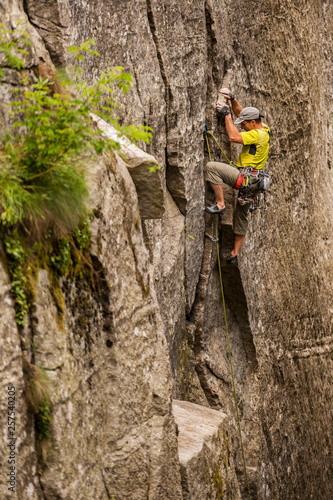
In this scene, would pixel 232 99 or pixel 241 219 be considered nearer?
pixel 232 99

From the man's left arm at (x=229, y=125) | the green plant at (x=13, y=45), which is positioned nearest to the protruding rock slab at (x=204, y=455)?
the green plant at (x=13, y=45)

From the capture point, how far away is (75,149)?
13.8 feet

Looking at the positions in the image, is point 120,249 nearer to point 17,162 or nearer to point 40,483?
point 17,162

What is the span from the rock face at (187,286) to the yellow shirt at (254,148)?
0.54 metres

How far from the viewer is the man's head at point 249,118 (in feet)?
32.9

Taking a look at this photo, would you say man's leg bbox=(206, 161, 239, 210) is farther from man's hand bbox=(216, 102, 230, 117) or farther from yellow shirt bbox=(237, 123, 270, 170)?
man's hand bbox=(216, 102, 230, 117)

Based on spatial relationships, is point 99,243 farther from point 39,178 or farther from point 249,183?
point 249,183

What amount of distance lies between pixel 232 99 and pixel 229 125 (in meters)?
0.70

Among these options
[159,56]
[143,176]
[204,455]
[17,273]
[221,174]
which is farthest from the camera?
[221,174]

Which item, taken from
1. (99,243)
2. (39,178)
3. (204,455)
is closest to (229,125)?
(204,455)

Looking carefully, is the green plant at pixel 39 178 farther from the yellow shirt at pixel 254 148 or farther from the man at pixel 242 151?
the yellow shirt at pixel 254 148

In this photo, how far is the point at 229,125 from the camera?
393 inches

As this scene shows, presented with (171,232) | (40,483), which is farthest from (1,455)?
(171,232)

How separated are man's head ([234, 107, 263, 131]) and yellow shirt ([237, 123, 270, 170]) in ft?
0.55
